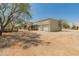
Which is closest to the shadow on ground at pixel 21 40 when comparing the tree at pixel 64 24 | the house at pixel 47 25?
the house at pixel 47 25

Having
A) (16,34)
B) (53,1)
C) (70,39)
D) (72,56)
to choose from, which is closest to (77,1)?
(53,1)

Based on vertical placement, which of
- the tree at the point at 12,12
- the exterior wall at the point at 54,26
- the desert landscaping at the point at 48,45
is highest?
the tree at the point at 12,12

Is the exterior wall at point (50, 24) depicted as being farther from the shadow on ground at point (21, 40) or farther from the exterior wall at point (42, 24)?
the shadow on ground at point (21, 40)

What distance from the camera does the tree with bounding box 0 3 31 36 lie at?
3.30 meters

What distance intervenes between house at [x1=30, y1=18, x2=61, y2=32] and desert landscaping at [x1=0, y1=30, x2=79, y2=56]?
2.9 inches

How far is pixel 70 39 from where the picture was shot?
3.29m

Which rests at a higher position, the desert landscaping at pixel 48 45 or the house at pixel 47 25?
the house at pixel 47 25

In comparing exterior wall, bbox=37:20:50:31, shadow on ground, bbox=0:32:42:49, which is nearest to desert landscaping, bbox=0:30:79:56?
shadow on ground, bbox=0:32:42:49

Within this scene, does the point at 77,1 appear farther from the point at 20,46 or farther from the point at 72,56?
the point at 20,46

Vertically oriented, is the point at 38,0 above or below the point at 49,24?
above

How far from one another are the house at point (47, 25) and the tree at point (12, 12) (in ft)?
0.59

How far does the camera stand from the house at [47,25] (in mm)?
3307

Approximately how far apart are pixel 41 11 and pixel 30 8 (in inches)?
6.7

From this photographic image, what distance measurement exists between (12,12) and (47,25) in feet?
1.81
